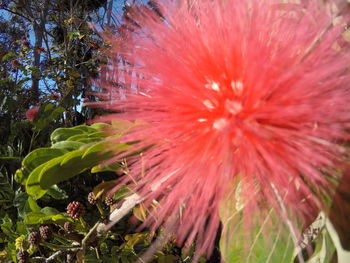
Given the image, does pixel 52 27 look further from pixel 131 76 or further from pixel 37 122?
pixel 131 76

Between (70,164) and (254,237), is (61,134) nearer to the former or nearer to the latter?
(70,164)

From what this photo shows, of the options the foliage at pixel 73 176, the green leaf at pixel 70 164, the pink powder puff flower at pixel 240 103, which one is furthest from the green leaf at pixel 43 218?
the pink powder puff flower at pixel 240 103

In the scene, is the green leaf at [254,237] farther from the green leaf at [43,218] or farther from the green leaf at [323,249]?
the green leaf at [43,218]

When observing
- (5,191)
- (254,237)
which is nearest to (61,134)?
(254,237)

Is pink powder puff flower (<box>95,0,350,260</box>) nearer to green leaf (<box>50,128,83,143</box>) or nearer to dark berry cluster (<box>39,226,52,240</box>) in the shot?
green leaf (<box>50,128,83,143</box>)

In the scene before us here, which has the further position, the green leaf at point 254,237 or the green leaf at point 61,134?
the green leaf at point 61,134
